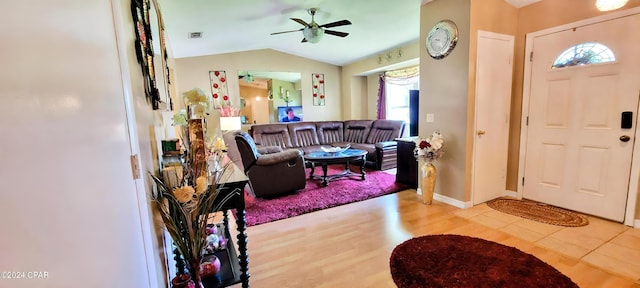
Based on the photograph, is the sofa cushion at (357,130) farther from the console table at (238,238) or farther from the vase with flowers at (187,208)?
the vase with flowers at (187,208)

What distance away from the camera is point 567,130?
2.91 meters

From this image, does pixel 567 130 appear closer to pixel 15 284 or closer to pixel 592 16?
pixel 592 16

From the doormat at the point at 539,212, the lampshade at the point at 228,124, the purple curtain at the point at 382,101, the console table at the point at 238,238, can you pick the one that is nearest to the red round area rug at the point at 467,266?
the doormat at the point at 539,212

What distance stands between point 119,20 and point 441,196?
348 cm

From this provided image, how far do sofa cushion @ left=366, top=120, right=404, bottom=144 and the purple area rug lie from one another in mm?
1344

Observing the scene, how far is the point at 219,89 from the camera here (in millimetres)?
6039

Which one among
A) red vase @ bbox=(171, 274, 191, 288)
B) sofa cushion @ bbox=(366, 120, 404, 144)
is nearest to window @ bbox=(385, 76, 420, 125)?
sofa cushion @ bbox=(366, 120, 404, 144)

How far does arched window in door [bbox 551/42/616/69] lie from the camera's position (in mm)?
2611

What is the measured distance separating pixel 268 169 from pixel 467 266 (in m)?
2.44

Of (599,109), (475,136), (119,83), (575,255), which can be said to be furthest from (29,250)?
(599,109)

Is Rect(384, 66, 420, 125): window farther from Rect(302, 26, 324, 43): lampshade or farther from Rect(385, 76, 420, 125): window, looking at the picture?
Rect(302, 26, 324, 43): lampshade

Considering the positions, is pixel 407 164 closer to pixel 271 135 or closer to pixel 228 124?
pixel 228 124

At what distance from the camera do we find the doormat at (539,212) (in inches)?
106

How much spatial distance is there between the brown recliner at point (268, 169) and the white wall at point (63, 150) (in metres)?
2.53
